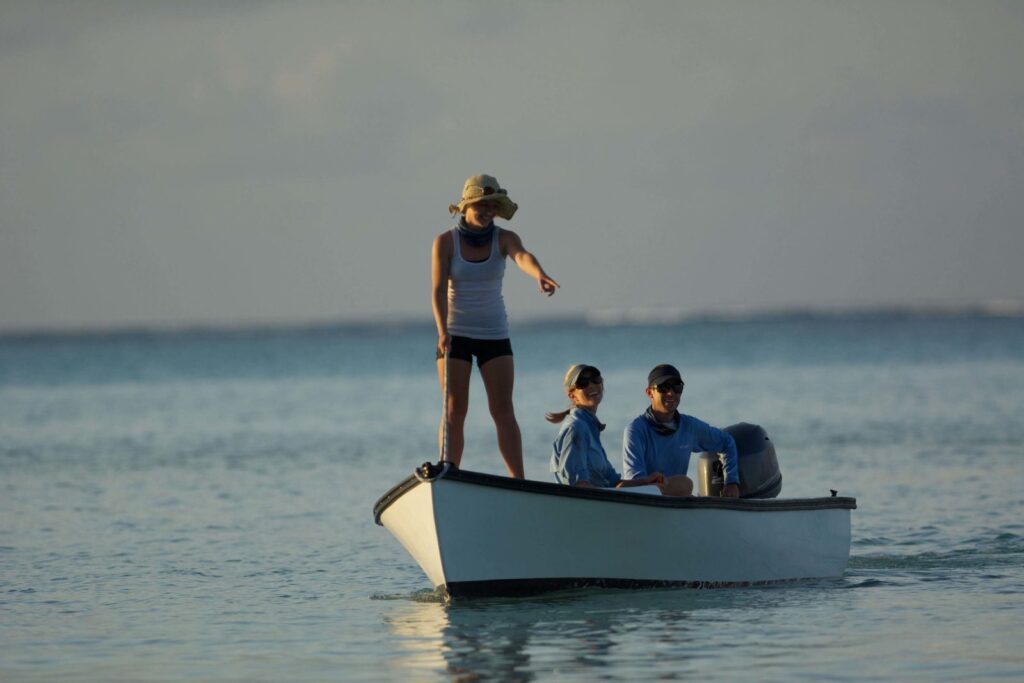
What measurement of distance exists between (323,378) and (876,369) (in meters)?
22.1

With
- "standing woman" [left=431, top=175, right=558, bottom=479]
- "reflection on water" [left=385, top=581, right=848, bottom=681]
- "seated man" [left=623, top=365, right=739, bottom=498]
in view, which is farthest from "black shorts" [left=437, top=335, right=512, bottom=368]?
"reflection on water" [left=385, top=581, right=848, bottom=681]

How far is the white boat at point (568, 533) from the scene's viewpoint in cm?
1115

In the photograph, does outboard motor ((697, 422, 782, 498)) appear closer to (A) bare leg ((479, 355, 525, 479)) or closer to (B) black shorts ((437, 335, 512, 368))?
(A) bare leg ((479, 355, 525, 479))

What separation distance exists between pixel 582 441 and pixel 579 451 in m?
0.07

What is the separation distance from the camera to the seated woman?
1148 centimetres

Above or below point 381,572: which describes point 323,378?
above

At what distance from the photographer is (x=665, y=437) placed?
Result: 1198 centimetres

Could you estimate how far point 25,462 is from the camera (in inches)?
1062

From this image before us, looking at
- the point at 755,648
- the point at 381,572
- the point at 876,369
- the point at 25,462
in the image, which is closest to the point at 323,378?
the point at 876,369

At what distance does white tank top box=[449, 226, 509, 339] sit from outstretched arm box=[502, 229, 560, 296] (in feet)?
0.24

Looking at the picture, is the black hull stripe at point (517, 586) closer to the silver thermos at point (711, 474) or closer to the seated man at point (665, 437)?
the seated man at point (665, 437)

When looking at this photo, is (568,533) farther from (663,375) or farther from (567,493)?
(663,375)

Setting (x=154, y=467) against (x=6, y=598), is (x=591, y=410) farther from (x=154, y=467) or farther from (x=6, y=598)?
(x=154, y=467)

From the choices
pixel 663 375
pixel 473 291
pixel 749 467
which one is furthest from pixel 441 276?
pixel 749 467
